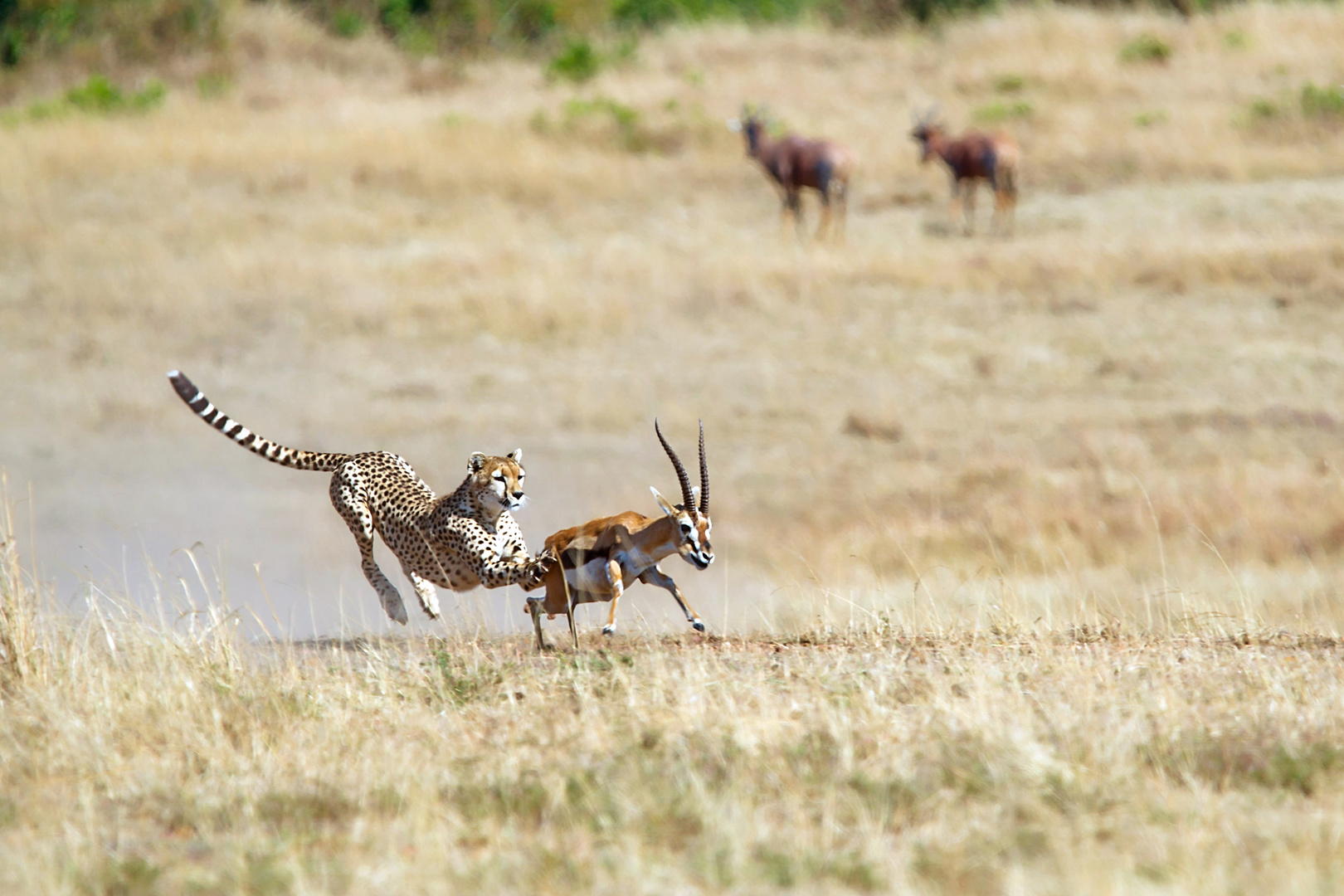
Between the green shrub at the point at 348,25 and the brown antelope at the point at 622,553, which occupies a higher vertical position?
the green shrub at the point at 348,25

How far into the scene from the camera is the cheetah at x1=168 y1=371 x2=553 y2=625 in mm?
6715

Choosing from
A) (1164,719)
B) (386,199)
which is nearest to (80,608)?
(1164,719)

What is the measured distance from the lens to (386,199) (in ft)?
72.2

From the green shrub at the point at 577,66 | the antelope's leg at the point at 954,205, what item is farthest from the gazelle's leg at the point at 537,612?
the green shrub at the point at 577,66

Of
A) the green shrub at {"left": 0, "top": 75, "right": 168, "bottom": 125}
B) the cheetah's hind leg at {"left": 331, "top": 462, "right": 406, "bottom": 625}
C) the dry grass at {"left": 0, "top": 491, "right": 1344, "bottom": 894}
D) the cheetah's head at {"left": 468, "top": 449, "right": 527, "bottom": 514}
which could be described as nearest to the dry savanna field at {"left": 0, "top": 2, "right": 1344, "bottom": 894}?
the dry grass at {"left": 0, "top": 491, "right": 1344, "bottom": 894}

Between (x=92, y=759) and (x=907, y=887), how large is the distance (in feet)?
8.81

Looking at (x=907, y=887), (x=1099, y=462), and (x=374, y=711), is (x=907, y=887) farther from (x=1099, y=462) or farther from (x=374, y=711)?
(x=1099, y=462)

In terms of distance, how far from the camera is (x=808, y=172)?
20.9 meters

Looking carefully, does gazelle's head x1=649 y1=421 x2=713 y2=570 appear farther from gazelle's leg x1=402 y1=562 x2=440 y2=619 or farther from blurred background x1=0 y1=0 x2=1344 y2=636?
gazelle's leg x1=402 y1=562 x2=440 y2=619

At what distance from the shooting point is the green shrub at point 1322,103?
938 inches

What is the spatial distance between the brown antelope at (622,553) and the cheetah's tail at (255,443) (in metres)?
1.78

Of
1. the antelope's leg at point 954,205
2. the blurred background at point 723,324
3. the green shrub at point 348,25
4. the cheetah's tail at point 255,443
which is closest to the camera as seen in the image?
the cheetah's tail at point 255,443

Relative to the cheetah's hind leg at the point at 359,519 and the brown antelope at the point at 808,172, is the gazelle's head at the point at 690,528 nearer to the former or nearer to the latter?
the cheetah's hind leg at the point at 359,519

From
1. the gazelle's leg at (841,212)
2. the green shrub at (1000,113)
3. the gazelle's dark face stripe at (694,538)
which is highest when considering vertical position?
the green shrub at (1000,113)
